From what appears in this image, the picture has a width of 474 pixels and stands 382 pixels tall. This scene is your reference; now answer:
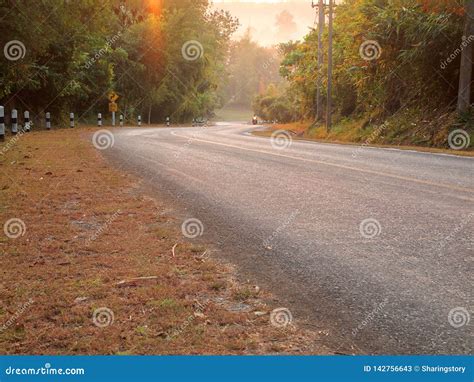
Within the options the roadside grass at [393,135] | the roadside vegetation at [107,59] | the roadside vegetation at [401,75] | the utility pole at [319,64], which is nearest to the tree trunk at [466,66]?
the roadside vegetation at [401,75]

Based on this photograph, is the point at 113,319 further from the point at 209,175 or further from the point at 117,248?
the point at 209,175

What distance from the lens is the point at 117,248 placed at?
434 centimetres

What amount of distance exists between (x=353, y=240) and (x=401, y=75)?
19.1 meters

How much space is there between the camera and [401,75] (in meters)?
21.8

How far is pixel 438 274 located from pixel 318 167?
19.2 feet

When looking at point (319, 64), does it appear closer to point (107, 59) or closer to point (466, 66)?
point (466, 66)

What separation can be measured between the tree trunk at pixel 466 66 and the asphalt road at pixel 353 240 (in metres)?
9.22

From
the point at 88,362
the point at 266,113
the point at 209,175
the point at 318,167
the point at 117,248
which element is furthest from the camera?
the point at 266,113

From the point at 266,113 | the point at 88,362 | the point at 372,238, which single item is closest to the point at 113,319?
the point at 88,362

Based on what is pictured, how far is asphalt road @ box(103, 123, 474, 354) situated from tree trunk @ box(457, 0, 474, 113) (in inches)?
363

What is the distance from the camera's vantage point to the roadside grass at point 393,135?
16783mm

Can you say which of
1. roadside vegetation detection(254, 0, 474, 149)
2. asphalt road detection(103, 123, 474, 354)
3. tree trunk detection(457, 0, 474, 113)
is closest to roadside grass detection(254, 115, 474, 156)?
roadside vegetation detection(254, 0, 474, 149)

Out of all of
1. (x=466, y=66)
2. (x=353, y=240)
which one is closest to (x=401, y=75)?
(x=466, y=66)

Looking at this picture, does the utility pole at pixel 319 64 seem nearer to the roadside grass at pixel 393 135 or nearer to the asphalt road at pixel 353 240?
the roadside grass at pixel 393 135
